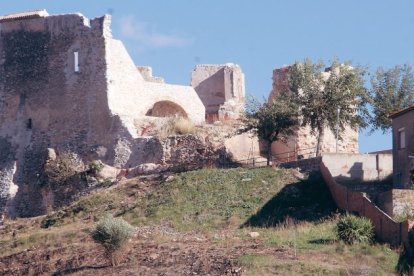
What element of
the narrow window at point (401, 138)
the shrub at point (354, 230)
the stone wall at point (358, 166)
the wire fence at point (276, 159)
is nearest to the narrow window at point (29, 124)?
the wire fence at point (276, 159)

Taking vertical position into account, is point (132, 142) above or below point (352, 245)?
above

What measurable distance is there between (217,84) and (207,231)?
18401 mm

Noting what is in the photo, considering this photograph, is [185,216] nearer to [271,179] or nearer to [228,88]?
[271,179]

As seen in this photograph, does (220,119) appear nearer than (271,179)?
No

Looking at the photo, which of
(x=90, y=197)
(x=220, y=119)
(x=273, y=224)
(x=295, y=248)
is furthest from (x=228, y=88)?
(x=295, y=248)

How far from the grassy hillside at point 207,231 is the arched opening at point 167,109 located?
7.38 m

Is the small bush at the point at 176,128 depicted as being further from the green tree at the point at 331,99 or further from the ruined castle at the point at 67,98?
the green tree at the point at 331,99

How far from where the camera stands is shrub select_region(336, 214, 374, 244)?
35594mm

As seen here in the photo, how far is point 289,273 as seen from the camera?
33312 millimetres

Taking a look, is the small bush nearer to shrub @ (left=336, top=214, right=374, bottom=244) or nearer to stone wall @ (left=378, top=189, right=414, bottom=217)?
stone wall @ (left=378, top=189, right=414, bottom=217)

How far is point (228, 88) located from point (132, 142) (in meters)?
9.52

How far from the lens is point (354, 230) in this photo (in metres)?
35.7

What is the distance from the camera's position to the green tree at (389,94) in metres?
48.2

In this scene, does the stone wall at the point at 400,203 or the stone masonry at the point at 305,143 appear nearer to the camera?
the stone wall at the point at 400,203
